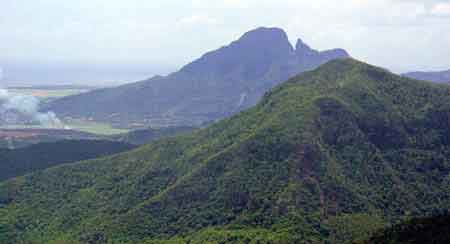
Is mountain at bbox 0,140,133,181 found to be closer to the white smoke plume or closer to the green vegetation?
the green vegetation

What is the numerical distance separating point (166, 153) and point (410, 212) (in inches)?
1153

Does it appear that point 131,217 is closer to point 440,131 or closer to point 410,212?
point 410,212

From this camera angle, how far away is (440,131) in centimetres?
6794

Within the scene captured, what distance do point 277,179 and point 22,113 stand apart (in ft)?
439

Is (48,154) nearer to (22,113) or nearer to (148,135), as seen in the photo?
(148,135)

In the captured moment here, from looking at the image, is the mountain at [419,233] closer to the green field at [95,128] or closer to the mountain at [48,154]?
the mountain at [48,154]

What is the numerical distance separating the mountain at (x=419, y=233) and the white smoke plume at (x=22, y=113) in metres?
133

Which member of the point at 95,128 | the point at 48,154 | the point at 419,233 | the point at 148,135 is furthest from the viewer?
the point at 95,128

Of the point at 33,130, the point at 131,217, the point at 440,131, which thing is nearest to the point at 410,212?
the point at 440,131

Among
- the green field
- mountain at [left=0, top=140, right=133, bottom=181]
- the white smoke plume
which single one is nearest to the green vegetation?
mountain at [left=0, top=140, right=133, bottom=181]

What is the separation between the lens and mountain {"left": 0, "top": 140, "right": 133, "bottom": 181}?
299ft

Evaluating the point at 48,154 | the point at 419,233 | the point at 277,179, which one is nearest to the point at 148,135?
the point at 48,154

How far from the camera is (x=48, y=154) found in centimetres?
9988

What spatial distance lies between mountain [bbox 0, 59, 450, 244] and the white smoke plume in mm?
99520
